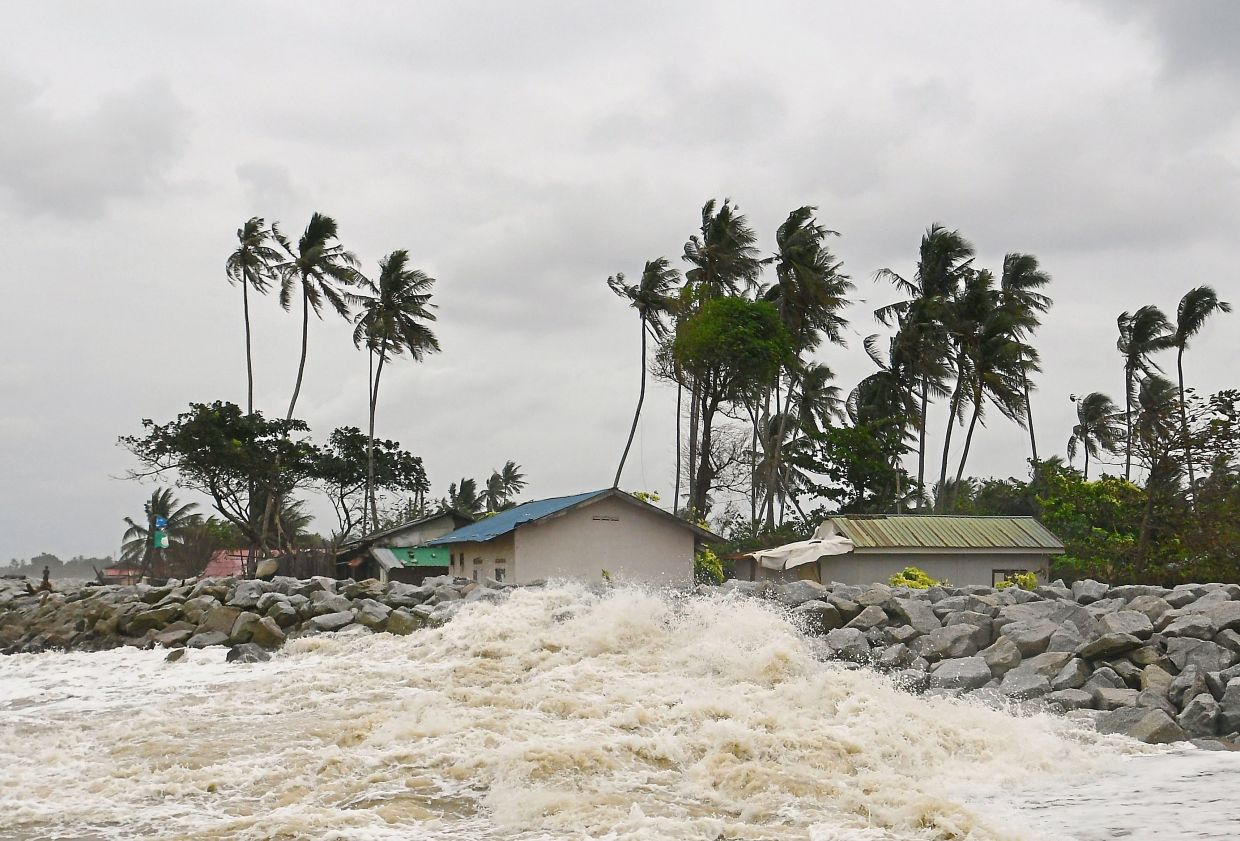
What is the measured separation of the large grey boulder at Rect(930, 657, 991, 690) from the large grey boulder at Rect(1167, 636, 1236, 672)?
77.4 inches

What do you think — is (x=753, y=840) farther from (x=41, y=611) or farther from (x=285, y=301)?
(x=285, y=301)

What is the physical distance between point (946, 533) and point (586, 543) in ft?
27.7

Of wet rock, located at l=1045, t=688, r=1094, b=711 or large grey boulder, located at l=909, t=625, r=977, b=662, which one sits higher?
large grey boulder, located at l=909, t=625, r=977, b=662

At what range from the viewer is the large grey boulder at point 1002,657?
11.9 meters

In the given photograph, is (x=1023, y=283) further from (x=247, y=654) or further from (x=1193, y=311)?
(x=247, y=654)

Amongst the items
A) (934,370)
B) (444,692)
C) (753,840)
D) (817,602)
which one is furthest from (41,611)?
(934,370)

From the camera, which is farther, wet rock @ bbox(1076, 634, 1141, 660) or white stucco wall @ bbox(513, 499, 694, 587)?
white stucco wall @ bbox(513, 499, 694, 587)

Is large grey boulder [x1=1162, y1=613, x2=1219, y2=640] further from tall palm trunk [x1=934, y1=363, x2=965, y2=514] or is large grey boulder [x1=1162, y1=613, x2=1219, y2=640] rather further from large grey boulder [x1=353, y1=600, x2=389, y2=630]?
tall palm trunk [x1=934, y1=363, x2=965, y2=514]

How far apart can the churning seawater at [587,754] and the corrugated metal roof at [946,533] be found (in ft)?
39.8

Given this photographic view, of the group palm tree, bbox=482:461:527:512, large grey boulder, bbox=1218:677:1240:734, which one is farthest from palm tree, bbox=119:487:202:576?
large grey boulder, bbox=1218:677:1240:734

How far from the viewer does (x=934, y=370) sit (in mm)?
38625

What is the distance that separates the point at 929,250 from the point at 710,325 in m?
9.45

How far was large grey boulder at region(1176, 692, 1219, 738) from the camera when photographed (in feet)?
33.4

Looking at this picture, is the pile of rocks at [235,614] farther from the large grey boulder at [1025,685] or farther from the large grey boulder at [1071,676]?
the large grey boulder at [1071,676]
